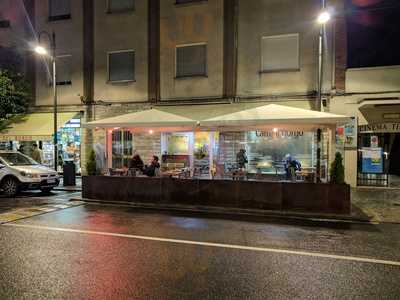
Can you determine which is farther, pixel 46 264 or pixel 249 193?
pixel 249 193

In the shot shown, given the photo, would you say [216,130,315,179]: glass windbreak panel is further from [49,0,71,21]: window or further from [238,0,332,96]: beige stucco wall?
[49,0,71,21]: window

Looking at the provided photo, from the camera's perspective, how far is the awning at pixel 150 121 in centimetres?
1082

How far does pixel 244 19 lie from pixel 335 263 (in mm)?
12615

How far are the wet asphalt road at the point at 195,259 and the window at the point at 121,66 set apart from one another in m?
10.4

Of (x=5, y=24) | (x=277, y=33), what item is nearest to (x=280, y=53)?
(x=277, y=33)

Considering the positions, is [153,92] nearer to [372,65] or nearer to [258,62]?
[258,62]

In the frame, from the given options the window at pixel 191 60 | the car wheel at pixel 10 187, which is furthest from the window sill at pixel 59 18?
the car wheel at pixel 10 187

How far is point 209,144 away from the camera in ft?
53.8

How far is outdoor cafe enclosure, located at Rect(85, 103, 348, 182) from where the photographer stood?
468 inches

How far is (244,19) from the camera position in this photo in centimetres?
1540

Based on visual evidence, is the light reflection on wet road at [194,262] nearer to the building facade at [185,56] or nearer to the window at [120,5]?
the building facade at [185,56]

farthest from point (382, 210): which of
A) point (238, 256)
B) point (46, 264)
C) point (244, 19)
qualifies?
point (244, 19)

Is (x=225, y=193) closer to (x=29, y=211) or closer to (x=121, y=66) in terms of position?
(x=29, y=211)

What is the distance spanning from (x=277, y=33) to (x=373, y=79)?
4481mm
